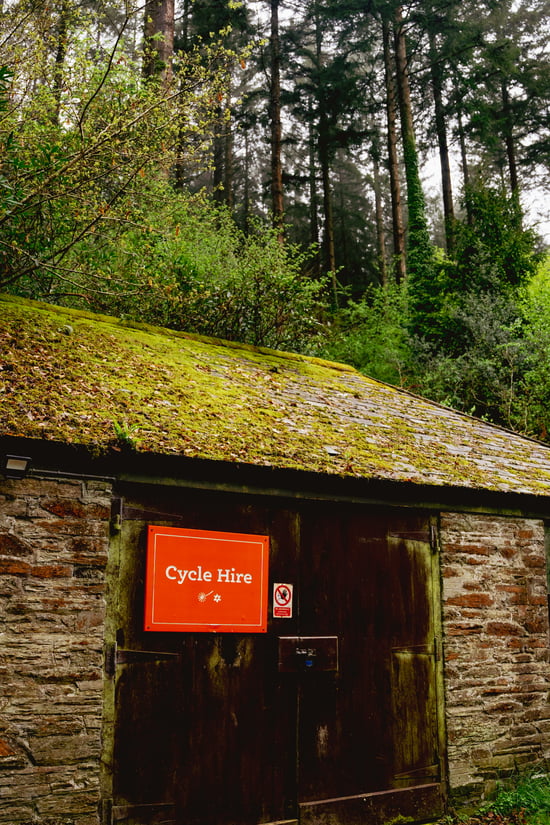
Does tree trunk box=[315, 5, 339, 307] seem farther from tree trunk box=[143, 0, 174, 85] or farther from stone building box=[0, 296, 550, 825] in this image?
stone building box=[0, 296, 550, 825]

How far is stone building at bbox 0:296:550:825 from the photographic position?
14.9ft

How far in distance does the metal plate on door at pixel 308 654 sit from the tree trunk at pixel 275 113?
1612 cm

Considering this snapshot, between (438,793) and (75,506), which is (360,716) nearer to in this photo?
(438,793)

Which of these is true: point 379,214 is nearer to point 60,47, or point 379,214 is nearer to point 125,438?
point 60,47

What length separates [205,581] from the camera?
207 inches

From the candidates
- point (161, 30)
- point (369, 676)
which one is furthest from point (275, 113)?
point (369, 676)

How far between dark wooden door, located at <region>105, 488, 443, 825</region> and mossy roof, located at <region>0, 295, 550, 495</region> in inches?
19.1

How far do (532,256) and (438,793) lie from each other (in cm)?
1662

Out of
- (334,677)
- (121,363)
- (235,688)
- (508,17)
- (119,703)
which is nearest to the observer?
(119,703)

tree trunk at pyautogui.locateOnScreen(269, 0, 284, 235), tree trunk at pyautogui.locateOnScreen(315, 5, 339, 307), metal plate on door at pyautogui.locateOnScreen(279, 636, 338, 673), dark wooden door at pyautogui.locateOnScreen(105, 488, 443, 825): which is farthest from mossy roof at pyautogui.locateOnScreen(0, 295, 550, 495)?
tree trunk at pyautogui.locateOnScreen(315, 5, 339, 307)

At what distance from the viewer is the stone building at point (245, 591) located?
454cm

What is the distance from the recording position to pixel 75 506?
15.7 feet

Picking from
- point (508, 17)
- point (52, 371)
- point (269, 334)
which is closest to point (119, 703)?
point (52, 371)

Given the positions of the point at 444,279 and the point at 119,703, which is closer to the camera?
the point at 119,703
